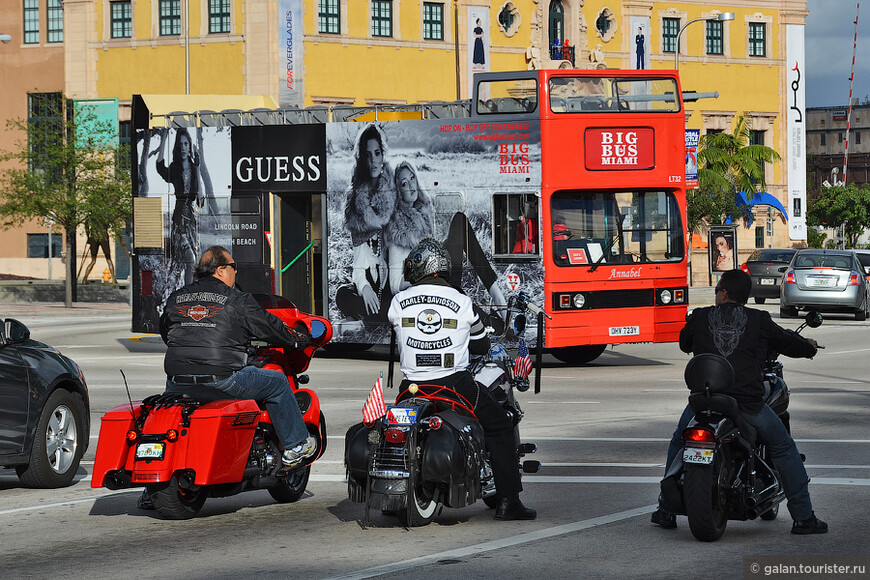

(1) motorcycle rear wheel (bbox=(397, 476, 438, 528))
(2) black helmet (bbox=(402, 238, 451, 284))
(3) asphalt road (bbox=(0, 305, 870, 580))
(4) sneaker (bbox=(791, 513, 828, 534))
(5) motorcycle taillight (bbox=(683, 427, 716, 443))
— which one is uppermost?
(2) black helmet (bbox=(402, 238, 451, 284))

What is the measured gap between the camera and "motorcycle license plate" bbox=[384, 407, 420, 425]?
7.93 metres

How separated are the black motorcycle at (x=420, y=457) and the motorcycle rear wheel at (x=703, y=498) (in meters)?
1.26

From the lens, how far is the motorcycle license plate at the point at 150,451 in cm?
824

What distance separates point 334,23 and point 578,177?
4149cm

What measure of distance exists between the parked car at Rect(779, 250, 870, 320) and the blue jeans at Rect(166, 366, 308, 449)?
2413 centimetres

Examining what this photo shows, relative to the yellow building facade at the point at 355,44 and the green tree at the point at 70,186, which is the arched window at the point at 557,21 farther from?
the green tree at the point at 70,186

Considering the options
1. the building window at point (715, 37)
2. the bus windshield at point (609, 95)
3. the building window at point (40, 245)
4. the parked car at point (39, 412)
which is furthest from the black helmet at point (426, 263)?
the building window at point (715, 37)

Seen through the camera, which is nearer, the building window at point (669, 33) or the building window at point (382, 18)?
the building window at point (382, 18)

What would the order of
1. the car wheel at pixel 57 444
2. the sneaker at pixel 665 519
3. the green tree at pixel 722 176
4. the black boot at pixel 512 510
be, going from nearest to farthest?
the sneaker at pixel 665 519, the black boot at pixel 512 510, the car wheel at pixel 57 444, the green tree at pixel 722 176

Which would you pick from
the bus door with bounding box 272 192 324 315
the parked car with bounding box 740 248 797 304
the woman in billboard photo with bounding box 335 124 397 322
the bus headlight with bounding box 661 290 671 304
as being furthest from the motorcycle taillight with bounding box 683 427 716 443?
the parked car with bounding box 740 248 797 304

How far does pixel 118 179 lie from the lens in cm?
4572

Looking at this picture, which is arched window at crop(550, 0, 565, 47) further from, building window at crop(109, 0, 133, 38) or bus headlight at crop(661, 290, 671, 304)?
bus headlight at crop(661, 290, 671, 304)

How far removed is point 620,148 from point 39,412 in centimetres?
1151

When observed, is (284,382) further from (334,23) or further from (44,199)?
(334,23)
